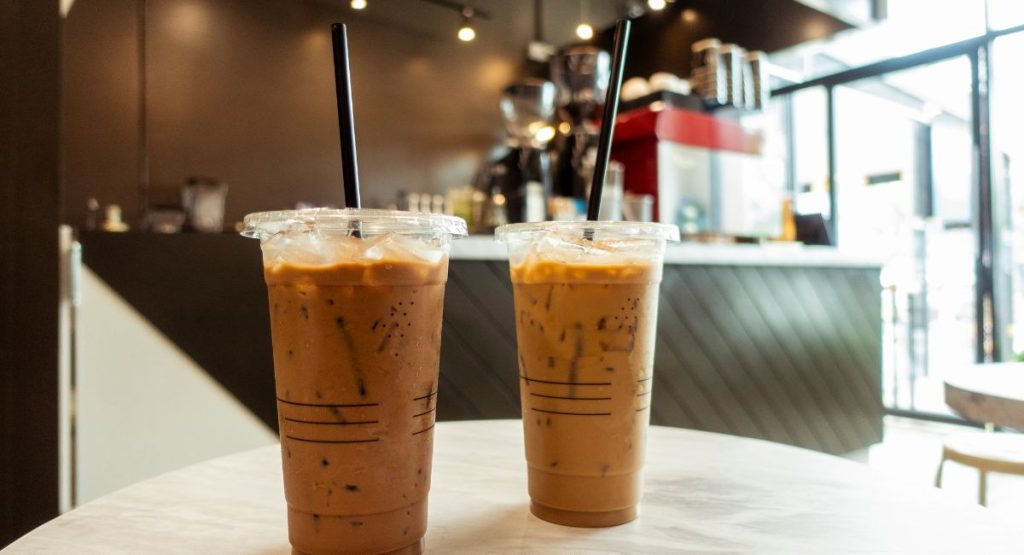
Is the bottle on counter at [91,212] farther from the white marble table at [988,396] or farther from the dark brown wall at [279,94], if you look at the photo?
the white marble table at [988,396]

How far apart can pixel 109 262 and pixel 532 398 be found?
1.77m

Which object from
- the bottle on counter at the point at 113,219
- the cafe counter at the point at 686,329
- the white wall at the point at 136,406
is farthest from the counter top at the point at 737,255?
the bottle on counter at the point at 113,219

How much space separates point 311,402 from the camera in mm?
599

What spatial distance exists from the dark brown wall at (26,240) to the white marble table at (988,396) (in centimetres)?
224

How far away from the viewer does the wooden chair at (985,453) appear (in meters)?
1.81

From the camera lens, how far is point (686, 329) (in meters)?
2.65

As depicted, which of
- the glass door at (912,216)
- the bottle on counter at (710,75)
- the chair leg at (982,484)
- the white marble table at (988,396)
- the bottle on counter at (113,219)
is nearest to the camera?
the white marble table at (988,396)

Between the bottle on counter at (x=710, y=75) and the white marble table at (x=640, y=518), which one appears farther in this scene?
the bottle on counter at (x=710, y=75)

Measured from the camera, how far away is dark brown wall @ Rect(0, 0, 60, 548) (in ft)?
5.75

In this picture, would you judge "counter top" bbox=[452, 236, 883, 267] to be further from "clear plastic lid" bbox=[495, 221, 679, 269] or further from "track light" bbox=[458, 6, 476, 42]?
"track light" bbox=[458, 6, 476, 42]

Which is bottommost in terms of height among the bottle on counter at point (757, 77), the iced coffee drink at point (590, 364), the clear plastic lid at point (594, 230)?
the iced coffee drink at point (590, 364)

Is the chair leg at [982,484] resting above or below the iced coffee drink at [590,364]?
below

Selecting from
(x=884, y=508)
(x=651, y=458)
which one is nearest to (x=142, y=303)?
(x=651, y=458)

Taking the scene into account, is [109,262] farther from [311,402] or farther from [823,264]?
[823,264]
